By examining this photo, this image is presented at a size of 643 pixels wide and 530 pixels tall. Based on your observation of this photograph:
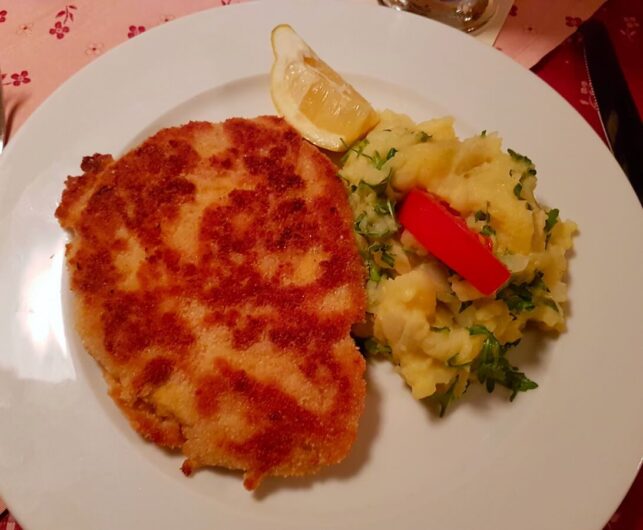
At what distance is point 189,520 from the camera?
6.24ft

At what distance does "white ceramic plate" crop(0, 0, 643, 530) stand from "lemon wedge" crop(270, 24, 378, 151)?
14 cm

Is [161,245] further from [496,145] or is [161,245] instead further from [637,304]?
[637,304]

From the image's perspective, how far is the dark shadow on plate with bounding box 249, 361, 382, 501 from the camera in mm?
2025

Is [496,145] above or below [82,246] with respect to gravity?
above

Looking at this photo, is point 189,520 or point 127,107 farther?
point 127,107

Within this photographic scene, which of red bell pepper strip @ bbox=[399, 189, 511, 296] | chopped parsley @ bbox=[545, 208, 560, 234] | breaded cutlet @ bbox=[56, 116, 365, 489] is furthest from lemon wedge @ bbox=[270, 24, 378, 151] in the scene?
chopped parsley @ bbox=[545, 208, 560, 234]

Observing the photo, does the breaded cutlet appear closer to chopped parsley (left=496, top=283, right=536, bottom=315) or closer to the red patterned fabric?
chopped parsley (left=496, top=283, right=536, bottom=315)

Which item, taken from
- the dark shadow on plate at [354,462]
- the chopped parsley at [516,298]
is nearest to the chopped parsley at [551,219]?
the chopped parsley at [516,298]

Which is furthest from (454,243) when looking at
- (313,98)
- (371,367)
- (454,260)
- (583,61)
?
(583,61)

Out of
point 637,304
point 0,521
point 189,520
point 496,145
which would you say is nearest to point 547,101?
point 496,145

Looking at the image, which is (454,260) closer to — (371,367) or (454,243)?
(454,243)

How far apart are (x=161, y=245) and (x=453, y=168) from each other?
1129mm

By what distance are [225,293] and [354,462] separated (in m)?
0.75

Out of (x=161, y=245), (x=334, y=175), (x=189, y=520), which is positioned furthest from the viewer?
(x=334, y=175)
